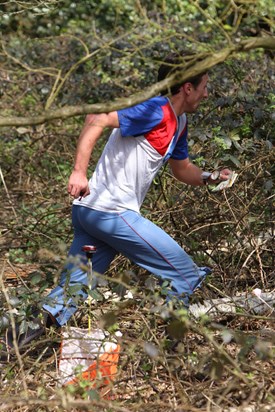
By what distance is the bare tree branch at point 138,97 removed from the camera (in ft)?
13.2

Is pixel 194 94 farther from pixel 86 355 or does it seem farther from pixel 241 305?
pixel 86 355

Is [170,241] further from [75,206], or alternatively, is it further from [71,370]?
[71,370]

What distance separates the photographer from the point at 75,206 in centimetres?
519

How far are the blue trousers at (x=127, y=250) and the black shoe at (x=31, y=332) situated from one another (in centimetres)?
7

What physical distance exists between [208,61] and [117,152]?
103 centimetres

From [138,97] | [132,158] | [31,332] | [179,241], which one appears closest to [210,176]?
[132,158]

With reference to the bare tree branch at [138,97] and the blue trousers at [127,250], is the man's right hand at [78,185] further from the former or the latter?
the bare tree branch at [138,97]

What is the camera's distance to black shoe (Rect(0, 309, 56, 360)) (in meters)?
5.12

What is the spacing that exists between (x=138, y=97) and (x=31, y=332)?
6.35ft

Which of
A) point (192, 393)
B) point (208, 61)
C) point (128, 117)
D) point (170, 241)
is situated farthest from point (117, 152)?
point (192, 393)

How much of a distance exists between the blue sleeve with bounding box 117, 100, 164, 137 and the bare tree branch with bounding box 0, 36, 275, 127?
0.73 m

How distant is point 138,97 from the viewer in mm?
4125

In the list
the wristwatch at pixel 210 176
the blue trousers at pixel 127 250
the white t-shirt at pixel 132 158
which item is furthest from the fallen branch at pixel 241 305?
the white t-shirt at pixel 132 158

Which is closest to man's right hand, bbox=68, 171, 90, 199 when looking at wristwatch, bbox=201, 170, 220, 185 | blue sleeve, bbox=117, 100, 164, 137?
blue sleeve, bbox=117, 100, 164, 137
